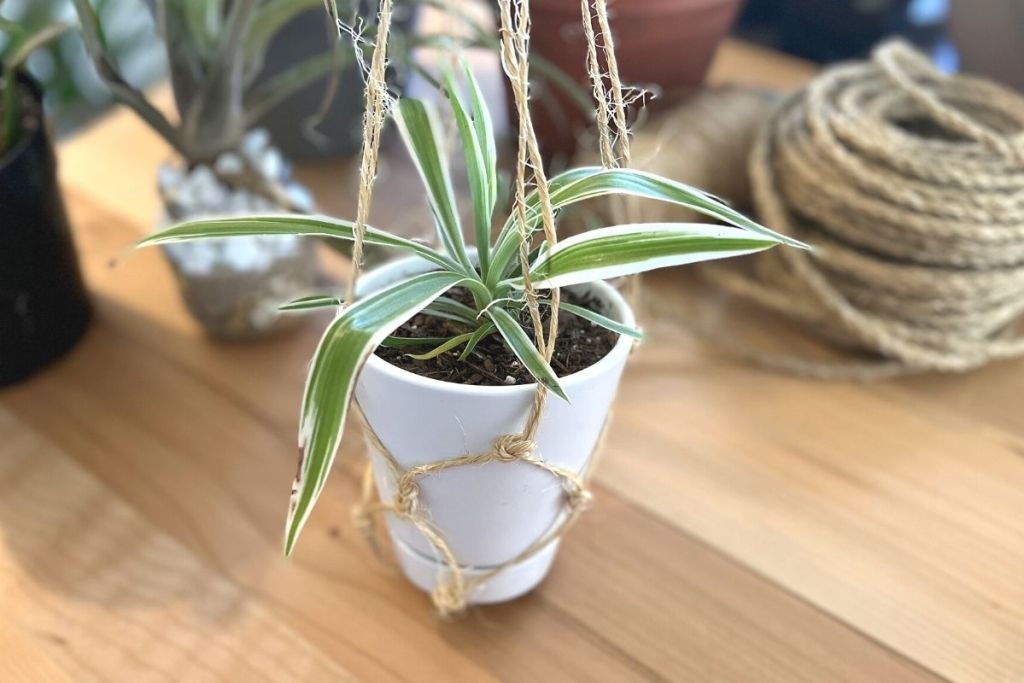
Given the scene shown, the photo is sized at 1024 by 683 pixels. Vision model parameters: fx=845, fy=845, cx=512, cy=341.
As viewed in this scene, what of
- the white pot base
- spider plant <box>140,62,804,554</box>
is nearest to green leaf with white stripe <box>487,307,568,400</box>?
spider plant <box>140,62,804,554</box>

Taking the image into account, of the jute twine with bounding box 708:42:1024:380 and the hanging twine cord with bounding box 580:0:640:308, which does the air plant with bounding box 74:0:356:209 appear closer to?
the hanging twine cord with bounding box 580:0:640:308

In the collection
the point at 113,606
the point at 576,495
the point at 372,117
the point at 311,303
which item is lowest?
the point at 113,606

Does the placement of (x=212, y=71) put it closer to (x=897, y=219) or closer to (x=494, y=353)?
(x=494, y=353)

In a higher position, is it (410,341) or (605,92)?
(605,92)

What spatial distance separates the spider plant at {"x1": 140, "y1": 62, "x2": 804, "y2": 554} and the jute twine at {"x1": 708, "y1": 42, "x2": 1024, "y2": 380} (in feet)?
1.09

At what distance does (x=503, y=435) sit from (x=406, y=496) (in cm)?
7

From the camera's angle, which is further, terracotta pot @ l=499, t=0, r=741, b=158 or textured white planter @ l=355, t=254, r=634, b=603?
terracotta pot @ l=499, t=0, r=741, b=158

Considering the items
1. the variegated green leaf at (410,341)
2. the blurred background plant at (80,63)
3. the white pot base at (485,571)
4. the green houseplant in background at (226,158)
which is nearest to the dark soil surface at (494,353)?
the variegated green leaf at (410,341)

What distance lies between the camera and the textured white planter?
41cm

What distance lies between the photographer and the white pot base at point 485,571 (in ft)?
1.68

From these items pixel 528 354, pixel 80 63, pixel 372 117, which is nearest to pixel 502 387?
pixel 528 354

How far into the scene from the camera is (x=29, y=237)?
2.08 ft

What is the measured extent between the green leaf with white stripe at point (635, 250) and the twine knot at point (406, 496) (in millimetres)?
131

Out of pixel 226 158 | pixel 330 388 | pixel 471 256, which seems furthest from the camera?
pixel 226 158
